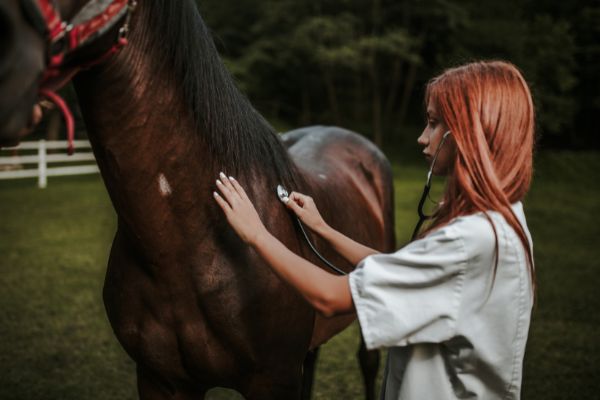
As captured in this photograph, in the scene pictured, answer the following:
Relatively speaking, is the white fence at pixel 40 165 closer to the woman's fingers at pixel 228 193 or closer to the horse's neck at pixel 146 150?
the horse's neck at pixel 146 150

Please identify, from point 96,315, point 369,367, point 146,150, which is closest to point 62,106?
point 146,150

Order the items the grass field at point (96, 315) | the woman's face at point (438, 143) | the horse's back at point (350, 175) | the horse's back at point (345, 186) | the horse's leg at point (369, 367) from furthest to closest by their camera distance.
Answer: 1. the grass field at point (96, 315)
2. the horse's leg at point (369, 367)
3. the horse's back at point (350, 175)
4. the horse's back at point (345, 186)
5. the woman's face at point (438, 143)

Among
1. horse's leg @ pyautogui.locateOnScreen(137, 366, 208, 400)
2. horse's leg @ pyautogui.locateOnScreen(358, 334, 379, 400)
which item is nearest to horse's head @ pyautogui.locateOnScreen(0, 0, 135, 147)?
horse's leg @ pyautogui.locateOnScreen(137, 366, 208, 400)

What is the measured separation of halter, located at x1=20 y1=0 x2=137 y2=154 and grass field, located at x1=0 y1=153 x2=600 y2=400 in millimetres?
2713

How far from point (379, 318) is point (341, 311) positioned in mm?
111

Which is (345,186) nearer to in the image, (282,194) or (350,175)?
(350,175)

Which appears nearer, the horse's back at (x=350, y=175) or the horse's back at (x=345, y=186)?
the horse's back at (x=345, y=186)

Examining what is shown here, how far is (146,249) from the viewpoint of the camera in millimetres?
1771

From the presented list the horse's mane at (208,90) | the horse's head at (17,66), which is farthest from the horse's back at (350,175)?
the horse's head at (17,66)

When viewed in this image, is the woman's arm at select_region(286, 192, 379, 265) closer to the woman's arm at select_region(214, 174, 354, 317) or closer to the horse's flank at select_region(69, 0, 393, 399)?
the horse's flank at select_region(69, 0, 393, 399)

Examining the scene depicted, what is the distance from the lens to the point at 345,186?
328 centimetres

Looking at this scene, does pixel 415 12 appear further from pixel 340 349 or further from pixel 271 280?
pixel 271 280

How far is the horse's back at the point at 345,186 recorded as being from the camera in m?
2.67

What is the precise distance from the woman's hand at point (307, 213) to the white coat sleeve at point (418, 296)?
0.54m
